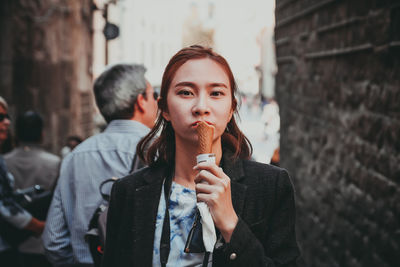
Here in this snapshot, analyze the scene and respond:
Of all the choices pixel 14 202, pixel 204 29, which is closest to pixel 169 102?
pixel 14 202

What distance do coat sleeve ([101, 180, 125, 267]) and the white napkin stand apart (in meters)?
0.49

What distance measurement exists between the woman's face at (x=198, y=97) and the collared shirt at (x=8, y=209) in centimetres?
239

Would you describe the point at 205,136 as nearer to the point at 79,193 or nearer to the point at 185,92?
the point at 185,92

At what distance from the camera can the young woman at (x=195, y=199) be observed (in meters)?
1.80

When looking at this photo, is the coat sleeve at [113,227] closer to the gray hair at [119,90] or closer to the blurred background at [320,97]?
the blurred background at [320,97]

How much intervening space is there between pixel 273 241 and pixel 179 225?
32 centimetres

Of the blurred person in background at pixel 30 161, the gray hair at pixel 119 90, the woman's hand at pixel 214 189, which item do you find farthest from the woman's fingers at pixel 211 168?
the blurred person in background at pixel 30 161

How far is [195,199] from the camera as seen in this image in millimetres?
1923

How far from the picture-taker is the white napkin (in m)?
1.65

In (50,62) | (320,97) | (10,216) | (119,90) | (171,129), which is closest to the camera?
(171,129)

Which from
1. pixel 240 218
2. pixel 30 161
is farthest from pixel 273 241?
pixel 30 161

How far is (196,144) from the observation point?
6.22ft

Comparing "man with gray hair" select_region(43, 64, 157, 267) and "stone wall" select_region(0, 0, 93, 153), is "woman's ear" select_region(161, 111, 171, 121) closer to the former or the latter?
"man with gray hair" select_region(43, 64, 157, 267)

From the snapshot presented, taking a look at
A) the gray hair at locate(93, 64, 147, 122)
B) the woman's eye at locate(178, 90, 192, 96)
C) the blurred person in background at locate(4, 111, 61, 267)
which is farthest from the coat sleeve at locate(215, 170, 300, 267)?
the blurred person in background at locate(4, 111, 61, 267)
